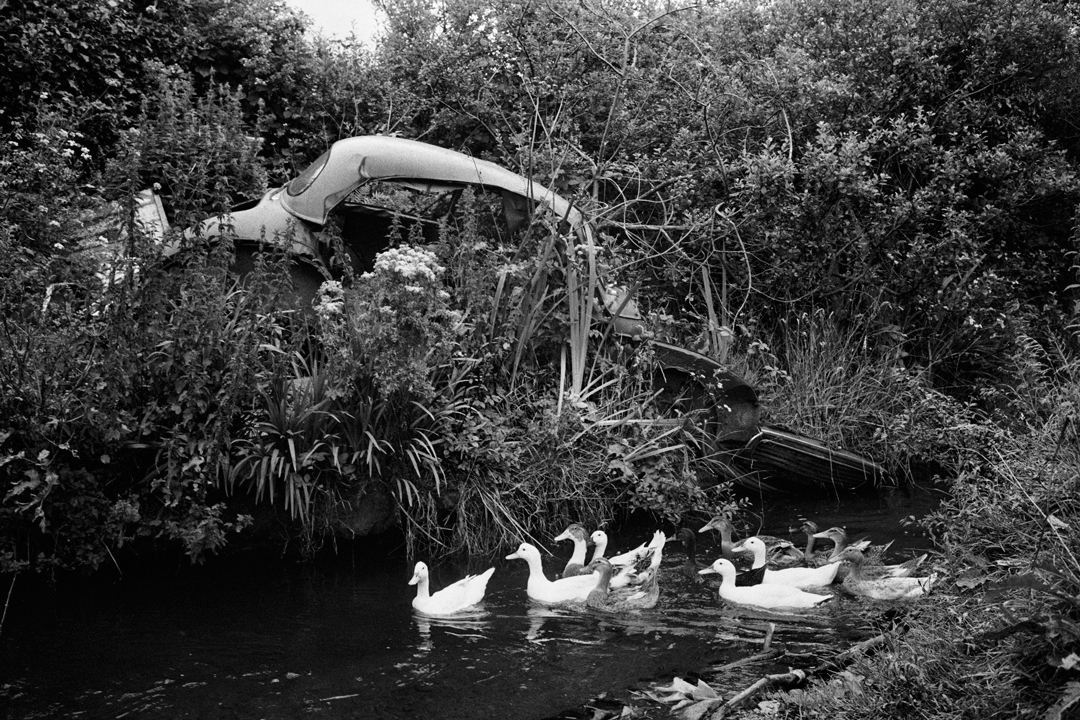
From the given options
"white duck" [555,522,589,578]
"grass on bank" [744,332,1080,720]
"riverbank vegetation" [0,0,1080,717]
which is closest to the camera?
"grass on bank" [744,332,1080,720]

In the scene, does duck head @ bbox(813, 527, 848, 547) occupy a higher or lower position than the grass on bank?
lower

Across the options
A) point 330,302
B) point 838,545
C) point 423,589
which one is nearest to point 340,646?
point 423,589

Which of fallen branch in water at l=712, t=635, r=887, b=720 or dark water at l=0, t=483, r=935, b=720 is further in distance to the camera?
dark water at l=0, t=483, r=935, b=720

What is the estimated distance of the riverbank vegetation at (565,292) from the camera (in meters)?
6.34

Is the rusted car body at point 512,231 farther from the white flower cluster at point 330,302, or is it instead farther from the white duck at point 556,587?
the white duck at point 556,587

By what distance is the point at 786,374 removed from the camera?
1023cm

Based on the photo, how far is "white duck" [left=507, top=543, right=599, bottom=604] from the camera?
6.75 metres

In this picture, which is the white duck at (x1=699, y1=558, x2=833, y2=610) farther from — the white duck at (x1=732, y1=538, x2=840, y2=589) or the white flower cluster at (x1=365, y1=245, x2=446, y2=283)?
the white flower cluster at (x1=365, y1=245, x2=446, y2=283)

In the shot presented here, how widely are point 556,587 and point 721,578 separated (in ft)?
5.01

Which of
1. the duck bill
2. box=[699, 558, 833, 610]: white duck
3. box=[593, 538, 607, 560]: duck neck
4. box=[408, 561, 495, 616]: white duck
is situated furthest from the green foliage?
the duck bill

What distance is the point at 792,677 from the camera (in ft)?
15.4

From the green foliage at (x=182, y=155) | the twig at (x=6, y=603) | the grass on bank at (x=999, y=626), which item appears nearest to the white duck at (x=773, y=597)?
the grass on bank at (x=999, y=626)

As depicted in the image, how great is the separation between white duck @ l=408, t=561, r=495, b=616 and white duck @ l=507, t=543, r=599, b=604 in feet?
1.24

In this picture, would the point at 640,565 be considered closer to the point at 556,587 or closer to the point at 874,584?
the point at 556,587
